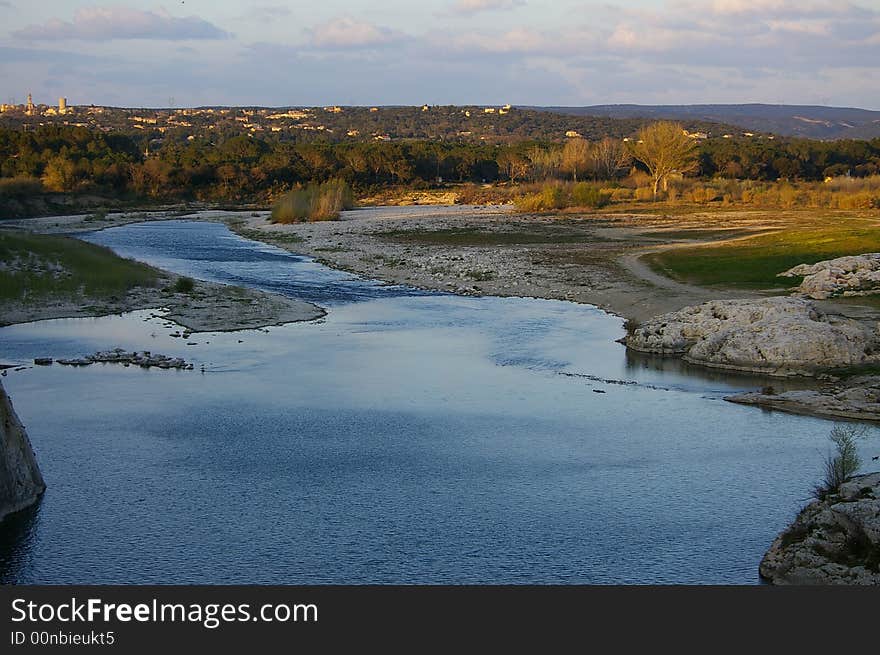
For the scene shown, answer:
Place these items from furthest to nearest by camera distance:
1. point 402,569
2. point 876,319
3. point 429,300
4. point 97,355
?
point 429,300
point 876,319
point 97,355
point 402,569

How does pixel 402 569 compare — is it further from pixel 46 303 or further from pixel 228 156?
pixel 228 156

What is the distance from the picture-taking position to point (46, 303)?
34.1 metres

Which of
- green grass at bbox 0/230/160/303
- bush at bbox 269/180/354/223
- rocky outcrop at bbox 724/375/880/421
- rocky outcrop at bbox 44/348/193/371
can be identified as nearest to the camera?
rocky outcrop at bbox 724/375/880/421

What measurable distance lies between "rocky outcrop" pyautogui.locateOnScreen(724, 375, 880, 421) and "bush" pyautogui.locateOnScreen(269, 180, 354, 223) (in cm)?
5471

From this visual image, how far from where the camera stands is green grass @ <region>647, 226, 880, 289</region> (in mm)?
39000

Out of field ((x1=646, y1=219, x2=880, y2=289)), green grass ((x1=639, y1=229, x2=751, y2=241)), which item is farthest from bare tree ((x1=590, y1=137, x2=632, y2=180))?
field ((x1=646, y1=219, x2=880, y2=289))

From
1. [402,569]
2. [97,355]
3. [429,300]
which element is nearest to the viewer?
[402,569]

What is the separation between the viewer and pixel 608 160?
106000 millimetres

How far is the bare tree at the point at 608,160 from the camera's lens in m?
105

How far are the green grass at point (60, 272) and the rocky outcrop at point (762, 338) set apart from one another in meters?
17.7

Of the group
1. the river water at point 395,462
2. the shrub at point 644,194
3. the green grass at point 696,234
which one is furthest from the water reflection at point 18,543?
the shrub at point 644,194

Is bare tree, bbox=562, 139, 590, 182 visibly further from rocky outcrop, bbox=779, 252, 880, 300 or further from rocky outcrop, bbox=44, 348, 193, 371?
rocky outcrop, bbox=44, 348, 193, 371
